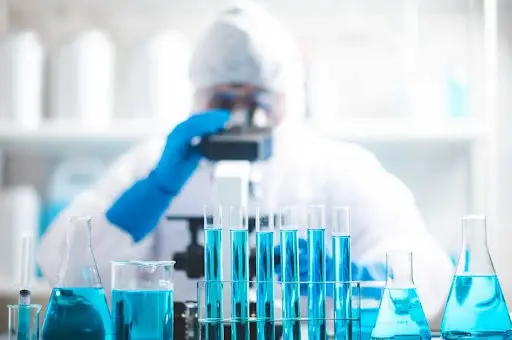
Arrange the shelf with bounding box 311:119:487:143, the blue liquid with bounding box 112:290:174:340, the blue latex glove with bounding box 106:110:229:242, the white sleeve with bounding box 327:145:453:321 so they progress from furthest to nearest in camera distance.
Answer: the shelf with bounding box 311:119:487:143 → the white sleeve with bounding box 327:145:453:321 → the blue latex glove with bounding box 106:110:229:242 → the blue liquid with bounding box 112:290:174:340

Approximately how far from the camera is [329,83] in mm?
2625

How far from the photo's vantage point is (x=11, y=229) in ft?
8.33

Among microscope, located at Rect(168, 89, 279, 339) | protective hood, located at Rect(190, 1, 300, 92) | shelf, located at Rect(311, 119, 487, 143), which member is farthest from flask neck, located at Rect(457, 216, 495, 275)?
shelf, located at Rect(311, 119, 487, 143)

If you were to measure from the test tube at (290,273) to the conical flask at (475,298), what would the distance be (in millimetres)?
186

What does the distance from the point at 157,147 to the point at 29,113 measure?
1.79 feet

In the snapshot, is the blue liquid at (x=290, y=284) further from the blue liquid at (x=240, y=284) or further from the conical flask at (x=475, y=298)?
the conical flask at (x=475, y=298)

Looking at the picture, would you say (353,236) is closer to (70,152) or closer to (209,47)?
(209,47)

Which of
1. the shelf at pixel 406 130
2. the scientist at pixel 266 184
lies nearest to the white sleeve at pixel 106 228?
the scientist at pixel 266 184

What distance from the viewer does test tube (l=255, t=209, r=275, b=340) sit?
3.10ft

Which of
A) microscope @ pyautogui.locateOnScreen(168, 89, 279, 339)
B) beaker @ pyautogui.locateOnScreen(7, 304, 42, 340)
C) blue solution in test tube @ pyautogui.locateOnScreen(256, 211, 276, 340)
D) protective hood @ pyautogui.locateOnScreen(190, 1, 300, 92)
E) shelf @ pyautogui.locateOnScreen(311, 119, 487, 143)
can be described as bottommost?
beaker @ pyautogui.locateOnScreen(7, 304, 42, 340)

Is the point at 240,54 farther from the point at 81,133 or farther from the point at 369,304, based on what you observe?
Result: the point at 369,304

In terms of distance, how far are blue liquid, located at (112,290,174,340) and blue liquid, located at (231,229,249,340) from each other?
0.08 m

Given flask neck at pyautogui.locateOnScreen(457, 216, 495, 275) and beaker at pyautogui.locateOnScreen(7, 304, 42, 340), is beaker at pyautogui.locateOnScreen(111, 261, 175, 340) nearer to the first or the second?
beaker at pyautogui.locateOnScreen(7, 304, 42, 340)

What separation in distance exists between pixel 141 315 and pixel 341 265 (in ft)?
0.75
